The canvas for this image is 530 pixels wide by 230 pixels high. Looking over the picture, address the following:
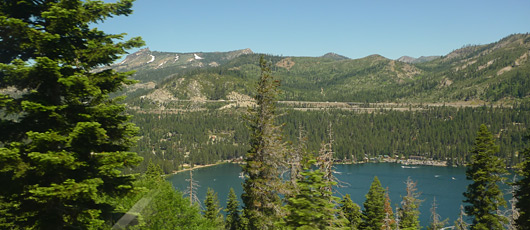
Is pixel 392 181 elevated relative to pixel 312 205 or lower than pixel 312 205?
lower

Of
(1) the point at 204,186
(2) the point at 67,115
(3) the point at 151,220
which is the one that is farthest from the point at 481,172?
(1) the point at 204,186

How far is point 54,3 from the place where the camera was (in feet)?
26.2

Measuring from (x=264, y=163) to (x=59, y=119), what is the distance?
14.3 m

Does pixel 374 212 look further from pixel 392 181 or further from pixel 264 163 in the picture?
pixel 392 181

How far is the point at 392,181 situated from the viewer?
12625 cm

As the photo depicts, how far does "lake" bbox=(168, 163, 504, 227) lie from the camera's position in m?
91.9

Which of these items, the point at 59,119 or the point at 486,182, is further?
the point at 486,182

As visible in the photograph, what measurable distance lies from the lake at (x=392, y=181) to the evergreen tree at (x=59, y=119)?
7197 centimetres

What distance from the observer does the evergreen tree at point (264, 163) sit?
67.0 feet

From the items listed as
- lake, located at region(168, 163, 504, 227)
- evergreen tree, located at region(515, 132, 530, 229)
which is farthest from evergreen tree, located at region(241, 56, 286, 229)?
lake, located at region(168, 163, 504, 227)

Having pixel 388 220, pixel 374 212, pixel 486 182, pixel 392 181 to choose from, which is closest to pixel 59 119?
pixel 388 220

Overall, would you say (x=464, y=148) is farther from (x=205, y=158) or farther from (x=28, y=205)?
(x=28, y=205)

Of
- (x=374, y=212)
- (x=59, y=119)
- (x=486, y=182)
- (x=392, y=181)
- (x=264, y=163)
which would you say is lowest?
(x=392, y=181)

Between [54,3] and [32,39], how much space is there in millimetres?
1112
